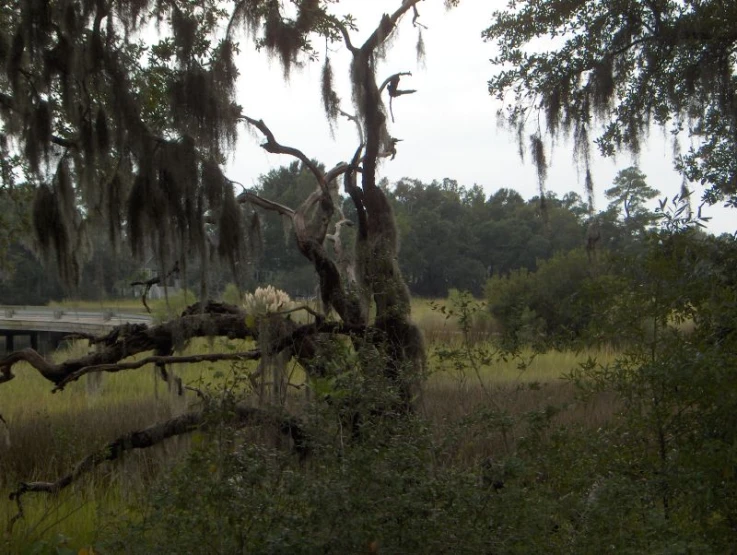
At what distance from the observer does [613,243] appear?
601 inches

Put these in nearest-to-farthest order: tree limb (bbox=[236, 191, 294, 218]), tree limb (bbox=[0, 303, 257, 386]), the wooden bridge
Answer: tree limb (bbox=[0, 303, 257, 386]) < tree limb (bbox=[236, 191, 294, 218]) < the wooden bridge

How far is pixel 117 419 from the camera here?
26.9 feet

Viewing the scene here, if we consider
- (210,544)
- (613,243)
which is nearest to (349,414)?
(210,544)

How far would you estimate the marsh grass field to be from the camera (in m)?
4.73

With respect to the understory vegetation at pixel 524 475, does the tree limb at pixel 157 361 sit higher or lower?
higher

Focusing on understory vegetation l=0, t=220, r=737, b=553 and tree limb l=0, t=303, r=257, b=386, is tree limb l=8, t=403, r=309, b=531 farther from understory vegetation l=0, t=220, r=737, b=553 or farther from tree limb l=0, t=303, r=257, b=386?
tree limb l=0, t=303, r=257, b=386

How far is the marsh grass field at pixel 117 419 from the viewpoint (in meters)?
4.73

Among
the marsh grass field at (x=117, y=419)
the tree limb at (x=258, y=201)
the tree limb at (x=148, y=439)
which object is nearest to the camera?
the tree limb at (x=148, y=439)

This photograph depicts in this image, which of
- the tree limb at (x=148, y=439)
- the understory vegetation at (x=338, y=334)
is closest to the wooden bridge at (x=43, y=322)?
the understory vegetation at (x=338, y=334)

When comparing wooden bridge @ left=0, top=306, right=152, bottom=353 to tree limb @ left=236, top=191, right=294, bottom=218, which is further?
wooden bridge @ left=0, top=306, right=152, bottom=353

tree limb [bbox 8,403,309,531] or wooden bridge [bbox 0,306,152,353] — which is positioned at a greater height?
wooden bridge [bbox 0,306,152,353]

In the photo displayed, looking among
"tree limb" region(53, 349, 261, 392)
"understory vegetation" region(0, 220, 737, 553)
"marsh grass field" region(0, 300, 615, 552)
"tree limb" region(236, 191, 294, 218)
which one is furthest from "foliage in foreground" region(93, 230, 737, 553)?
"tree limb" region(236, 191, 294, 218)

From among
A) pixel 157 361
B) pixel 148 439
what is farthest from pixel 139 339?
pixel 148 439

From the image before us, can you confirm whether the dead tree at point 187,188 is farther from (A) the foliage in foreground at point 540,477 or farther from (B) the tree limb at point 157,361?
(A) the foliage in foreground at point 540,477
